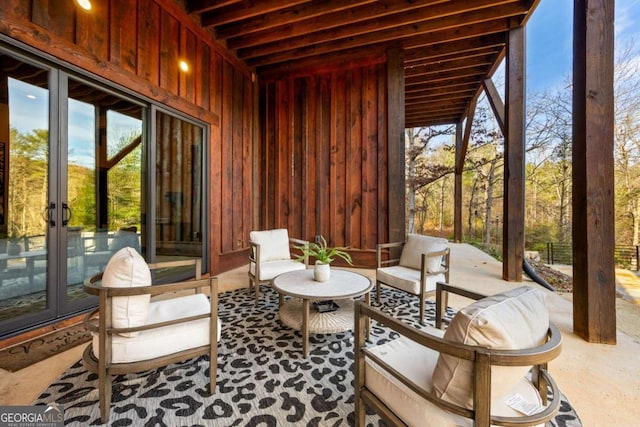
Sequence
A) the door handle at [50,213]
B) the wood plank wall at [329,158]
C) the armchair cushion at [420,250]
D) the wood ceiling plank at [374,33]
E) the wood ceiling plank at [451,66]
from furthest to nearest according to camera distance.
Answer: the wood ceiling plank at [451,66] → the wood plank wall at [329,158] → the wood ceiling plank at [374,33] → the armchair cushion at [420,250] → the door handle at [50,213]

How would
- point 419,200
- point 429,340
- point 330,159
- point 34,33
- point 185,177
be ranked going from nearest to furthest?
point 429,340
point 34,33
point 185,177
point 330,159
point 419,200

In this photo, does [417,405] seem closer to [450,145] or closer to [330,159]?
[330,159]

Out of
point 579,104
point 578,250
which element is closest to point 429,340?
point 578,250

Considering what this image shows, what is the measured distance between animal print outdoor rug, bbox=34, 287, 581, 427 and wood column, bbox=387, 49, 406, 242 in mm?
2569

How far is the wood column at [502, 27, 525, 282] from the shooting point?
3807 millimetres

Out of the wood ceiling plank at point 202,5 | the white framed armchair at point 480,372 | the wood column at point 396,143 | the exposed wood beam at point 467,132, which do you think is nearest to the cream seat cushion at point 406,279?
the white framed armchair at point 480,372

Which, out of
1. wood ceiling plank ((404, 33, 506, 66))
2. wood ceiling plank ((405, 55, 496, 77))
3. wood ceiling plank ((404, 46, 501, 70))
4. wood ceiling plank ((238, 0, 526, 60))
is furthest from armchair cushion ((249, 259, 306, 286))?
wood ceiling plank ((405, 55, 496, 77))

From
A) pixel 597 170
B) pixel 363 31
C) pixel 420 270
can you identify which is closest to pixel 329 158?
pixel 363 31

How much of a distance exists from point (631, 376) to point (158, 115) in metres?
4.90

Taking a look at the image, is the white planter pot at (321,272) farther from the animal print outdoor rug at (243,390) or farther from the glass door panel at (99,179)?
the glass door panel at (99,179)

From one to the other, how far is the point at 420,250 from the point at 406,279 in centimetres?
47

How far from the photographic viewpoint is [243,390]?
5.10ft

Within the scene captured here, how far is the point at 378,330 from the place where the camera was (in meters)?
2.29

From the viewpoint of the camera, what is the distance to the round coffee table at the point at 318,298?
78.1 inches
